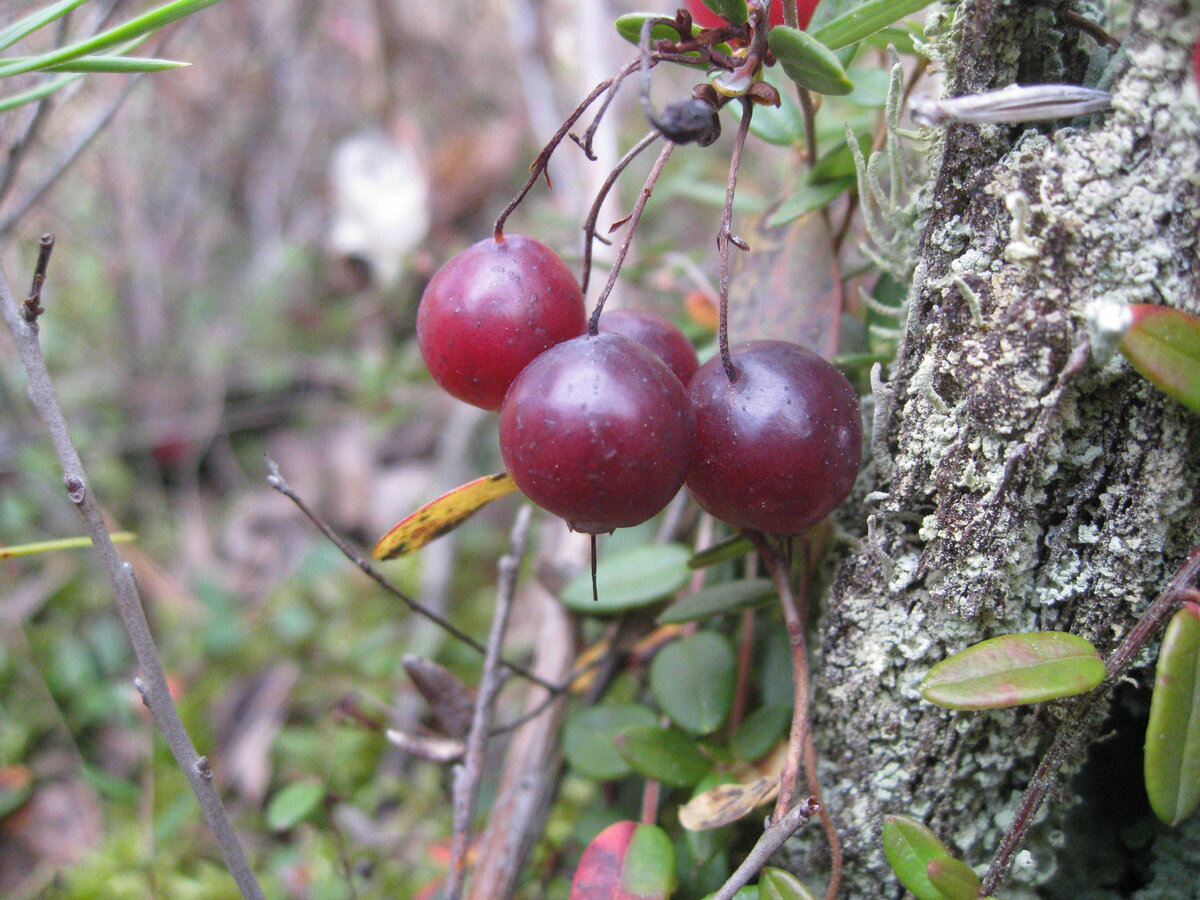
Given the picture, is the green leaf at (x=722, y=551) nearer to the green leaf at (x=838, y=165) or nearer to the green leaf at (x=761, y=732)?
the green leaf at (x=761, y=732)

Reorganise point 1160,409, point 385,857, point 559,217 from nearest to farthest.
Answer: point 1160,409
point 385,857
point 559,217

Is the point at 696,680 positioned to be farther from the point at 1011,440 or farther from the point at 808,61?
the point at 808,61

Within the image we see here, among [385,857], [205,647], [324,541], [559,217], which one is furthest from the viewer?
[324,541]

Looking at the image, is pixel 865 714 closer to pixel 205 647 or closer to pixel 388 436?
pixel 205 647

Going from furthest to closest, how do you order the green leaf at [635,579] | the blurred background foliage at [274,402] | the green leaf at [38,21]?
the blurred background foliage at [274,402] < the green leaf at [635,579] < the green leaf at [38,21]

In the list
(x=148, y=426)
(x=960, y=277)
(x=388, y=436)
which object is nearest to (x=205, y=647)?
(x=388, y=436)

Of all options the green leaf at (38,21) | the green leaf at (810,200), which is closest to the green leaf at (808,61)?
the green leaf at (810,200)
